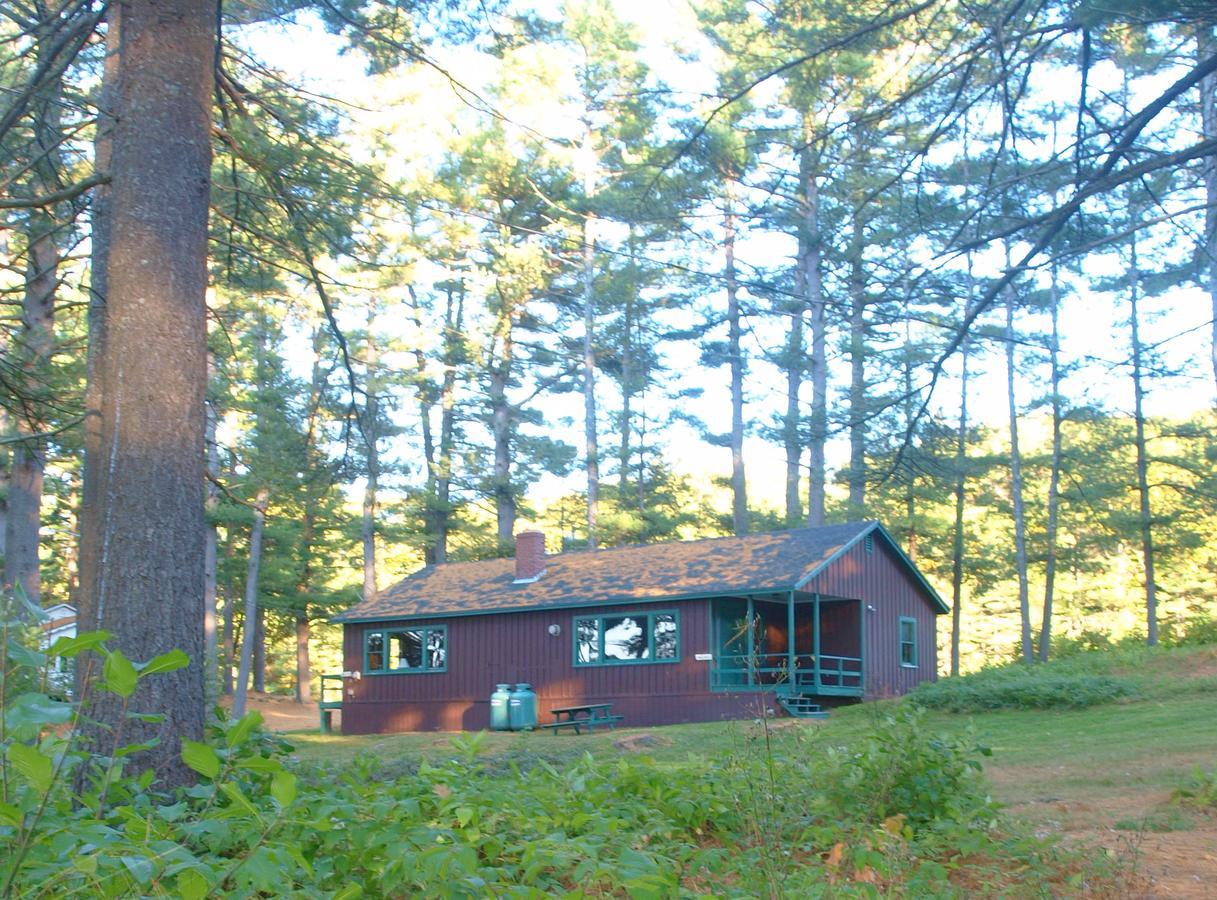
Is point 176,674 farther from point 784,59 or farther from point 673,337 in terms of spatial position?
point 673,337

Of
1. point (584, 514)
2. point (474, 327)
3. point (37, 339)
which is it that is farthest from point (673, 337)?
point (37, 339)

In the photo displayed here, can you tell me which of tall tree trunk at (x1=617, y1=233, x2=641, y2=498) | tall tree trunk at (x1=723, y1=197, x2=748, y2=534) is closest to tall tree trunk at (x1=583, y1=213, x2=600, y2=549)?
tall tree trunk at (x1=617, y1=233, x2=641, y2=498)

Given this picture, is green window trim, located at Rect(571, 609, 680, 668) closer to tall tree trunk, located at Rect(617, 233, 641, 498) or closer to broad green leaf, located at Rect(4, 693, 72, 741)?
tall tree trunk, located at Rect(617, 233, 641, 498)

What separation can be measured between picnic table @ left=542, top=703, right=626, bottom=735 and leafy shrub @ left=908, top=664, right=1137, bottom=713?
19.0 feet

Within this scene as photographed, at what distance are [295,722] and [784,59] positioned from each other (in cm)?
2925

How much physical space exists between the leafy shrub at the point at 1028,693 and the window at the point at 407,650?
10.6m

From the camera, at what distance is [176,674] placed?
541 centimetres

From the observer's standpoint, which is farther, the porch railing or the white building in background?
the porch railing

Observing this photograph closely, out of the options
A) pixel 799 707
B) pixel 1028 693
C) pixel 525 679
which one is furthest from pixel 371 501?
pixel 1028 693

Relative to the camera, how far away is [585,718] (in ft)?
71.9

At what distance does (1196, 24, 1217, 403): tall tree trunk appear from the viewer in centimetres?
808

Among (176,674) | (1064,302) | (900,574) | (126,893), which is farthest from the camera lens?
(1064,302)

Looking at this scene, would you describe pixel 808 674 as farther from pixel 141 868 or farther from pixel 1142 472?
pixel 141 868

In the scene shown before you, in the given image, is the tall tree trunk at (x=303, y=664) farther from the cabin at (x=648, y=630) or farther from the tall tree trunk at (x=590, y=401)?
the cabin at (x=648, y=630)
